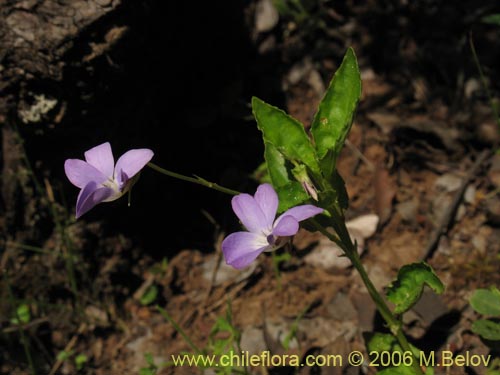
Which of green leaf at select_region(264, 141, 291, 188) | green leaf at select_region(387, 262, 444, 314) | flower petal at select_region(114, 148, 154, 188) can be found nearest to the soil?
green leaf at select_region(387, 262, 444, 314)

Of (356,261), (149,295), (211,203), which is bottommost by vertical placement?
(149,295)

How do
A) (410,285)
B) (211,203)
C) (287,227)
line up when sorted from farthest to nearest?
(211,203), (410,285), (287,227)

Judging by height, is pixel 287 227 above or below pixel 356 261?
above

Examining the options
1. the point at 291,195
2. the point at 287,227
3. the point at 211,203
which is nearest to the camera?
the point at 287,227

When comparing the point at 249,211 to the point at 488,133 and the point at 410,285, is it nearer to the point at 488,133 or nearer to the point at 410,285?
the point at 410,285

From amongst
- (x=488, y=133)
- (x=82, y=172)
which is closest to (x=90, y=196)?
(x=82, y=172)

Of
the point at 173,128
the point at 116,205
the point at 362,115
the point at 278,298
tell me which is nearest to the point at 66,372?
the point at 116,205

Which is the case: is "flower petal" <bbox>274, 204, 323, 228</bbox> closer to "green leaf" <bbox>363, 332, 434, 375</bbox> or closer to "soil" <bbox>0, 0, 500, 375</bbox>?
"green leaf" <bbox>363, 332, 434, 375</bbox>
